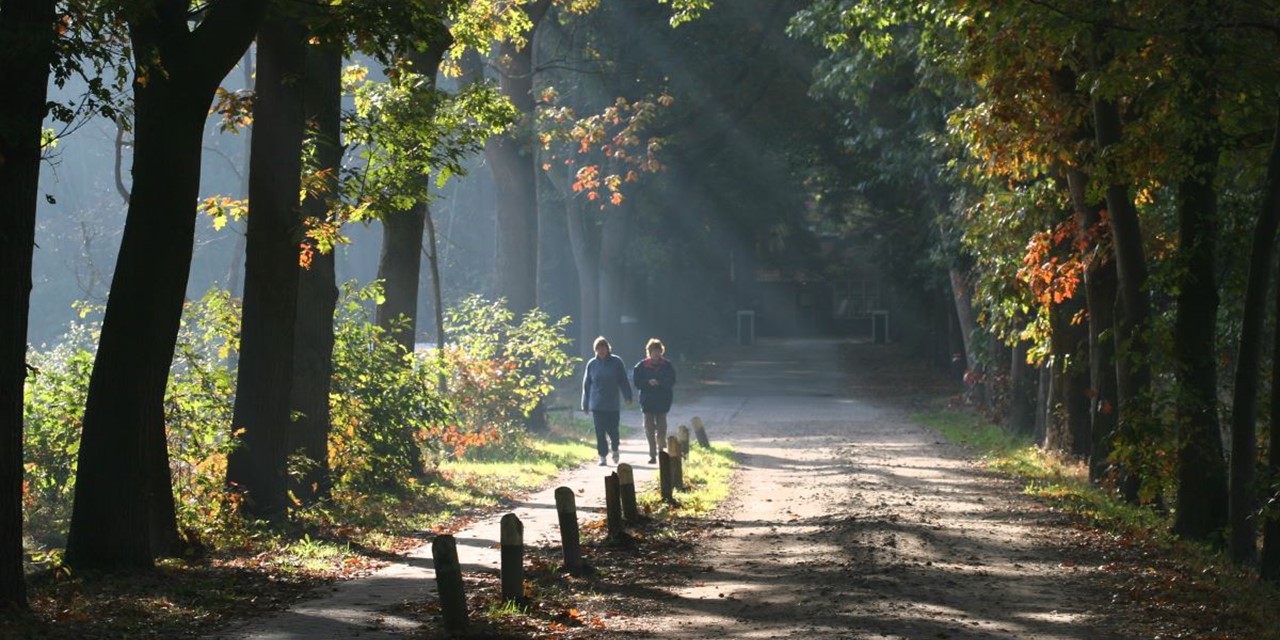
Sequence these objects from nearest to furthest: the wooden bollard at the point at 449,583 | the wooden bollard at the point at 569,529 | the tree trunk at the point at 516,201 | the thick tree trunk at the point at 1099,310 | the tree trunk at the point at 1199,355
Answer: the wooden bollard at the point at 449,583 < the wooden bollard at the point at 569,529 < the tree trunk at the point at 1199,355 < the thick tree trunk at the point at 1099,310 < the tree trunk at the point at 516,201

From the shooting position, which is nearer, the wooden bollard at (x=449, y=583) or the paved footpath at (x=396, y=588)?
the wooden bollard at (x=449, y=583)

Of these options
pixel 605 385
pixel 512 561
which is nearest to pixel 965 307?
pixel 605 385

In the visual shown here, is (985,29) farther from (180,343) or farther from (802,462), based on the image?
(802,462)

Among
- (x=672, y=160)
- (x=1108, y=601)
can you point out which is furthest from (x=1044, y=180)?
(x=672, y=160)

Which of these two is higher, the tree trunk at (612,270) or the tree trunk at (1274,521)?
the tree trunk at (612,270)

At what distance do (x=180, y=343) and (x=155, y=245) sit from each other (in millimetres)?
4879

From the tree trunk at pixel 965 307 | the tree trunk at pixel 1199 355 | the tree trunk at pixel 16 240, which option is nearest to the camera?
the tree trunk at pixel 16 240

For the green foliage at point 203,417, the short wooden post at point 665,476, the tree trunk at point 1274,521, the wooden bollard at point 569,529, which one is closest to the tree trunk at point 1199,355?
the tree trunk at point 1274,521

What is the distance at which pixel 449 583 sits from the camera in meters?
10.1

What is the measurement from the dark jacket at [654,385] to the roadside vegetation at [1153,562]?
5.45 m

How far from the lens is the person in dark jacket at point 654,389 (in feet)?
83.9

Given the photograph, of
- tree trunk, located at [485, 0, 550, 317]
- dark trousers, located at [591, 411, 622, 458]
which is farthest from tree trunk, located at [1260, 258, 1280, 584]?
tree trunk, located at [485, 0, 550, 317]

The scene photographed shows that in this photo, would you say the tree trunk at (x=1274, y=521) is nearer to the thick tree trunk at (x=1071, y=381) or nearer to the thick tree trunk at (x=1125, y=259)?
the thick tree trunk at (x=1125, y=259)

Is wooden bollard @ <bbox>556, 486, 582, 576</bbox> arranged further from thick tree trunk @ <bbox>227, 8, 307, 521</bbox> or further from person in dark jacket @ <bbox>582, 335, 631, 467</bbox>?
person in dark jacket @ <bbox>582, 335, 631, 467</bbox>
